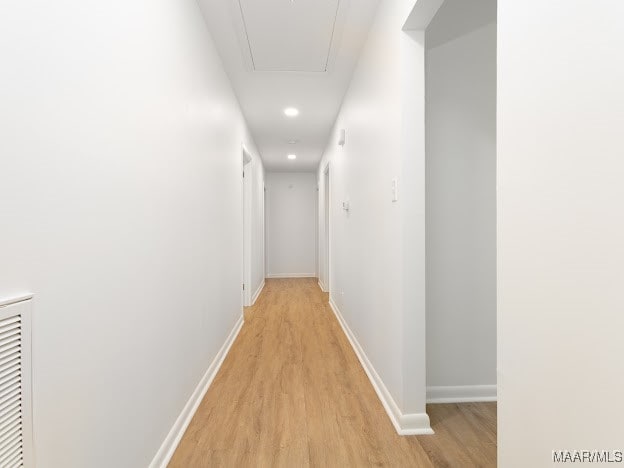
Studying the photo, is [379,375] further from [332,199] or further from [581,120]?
[332,199]

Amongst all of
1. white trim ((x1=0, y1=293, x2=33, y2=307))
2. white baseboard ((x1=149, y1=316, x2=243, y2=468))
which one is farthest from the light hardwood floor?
white trim ((x1=0, y1=293, x2=33, y2=307))

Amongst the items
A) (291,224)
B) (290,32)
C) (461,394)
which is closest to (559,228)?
(461,394)

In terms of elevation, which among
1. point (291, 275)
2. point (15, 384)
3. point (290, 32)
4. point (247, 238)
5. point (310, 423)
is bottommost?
point (291, 275)

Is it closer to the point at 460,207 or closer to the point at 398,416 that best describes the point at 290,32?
the point at 460,207

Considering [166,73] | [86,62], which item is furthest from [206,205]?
[86,62]

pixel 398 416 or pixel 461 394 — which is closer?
pixel 398 416

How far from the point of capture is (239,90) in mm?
3359

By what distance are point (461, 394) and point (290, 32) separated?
2.80 m

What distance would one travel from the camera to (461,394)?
6.68ft

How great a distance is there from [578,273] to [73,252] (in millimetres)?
1234

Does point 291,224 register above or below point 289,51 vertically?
below

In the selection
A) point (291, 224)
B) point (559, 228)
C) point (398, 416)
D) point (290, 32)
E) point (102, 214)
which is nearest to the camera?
point (559, 228)

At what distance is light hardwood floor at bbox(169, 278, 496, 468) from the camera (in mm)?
1497

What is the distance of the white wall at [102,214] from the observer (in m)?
0.74
